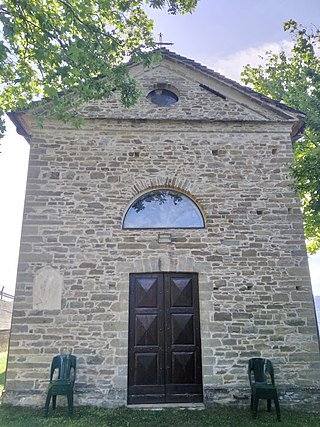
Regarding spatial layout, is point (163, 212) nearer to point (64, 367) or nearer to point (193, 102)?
point (193, 102)

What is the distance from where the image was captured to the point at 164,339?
7.05 m

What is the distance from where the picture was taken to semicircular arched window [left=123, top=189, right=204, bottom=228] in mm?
7781

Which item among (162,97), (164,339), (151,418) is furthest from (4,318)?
(162,97)

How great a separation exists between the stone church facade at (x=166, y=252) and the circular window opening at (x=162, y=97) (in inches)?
Answer: 1.9

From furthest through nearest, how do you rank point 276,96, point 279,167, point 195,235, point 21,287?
point 276,96 → point 279,167 → point 195,235 → point 21,287

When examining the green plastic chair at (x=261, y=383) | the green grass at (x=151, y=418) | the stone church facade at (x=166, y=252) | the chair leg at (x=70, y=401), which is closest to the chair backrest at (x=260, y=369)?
the green plastic chair at (x=261, y=383)

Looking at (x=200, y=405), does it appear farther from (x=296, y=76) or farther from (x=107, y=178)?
(x=296, y=76)

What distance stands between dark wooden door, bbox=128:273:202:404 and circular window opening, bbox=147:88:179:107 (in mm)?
4272

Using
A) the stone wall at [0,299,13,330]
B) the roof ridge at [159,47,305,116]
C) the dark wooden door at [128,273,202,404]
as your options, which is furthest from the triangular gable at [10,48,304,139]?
the stone wall at [0,299,13,330]

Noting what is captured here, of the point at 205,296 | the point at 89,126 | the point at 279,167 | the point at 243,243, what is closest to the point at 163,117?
the point at 89,126

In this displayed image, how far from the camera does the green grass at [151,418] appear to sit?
575 cm

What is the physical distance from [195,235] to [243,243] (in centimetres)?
105

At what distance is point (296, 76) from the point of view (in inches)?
473

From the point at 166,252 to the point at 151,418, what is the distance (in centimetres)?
304
